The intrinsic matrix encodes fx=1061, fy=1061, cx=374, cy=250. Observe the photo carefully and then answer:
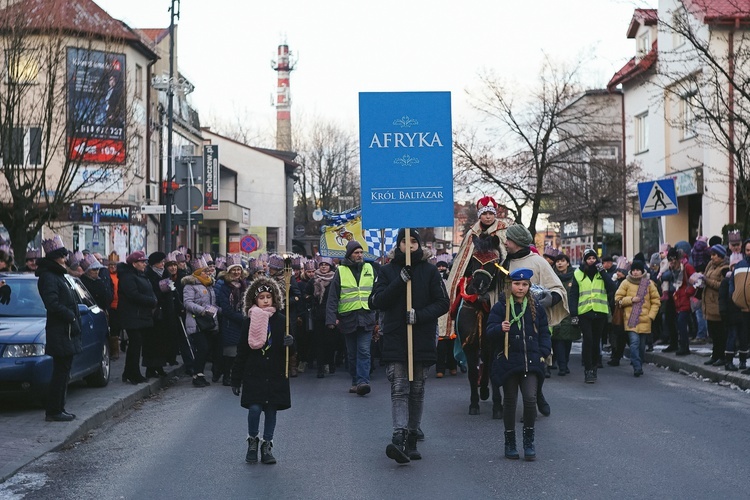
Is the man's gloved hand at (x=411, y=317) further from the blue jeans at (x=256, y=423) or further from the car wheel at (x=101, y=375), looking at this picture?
the car wheel at (x=101, y=375)

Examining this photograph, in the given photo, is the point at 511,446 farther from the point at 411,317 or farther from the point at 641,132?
the point at 641,132

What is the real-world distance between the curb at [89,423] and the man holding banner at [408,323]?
305cm

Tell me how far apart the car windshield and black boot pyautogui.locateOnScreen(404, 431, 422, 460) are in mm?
5488

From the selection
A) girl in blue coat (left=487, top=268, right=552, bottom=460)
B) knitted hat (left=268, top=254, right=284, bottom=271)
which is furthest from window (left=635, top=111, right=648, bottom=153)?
girl in blue coat (left=487, top=268, right=552, bottom=460)

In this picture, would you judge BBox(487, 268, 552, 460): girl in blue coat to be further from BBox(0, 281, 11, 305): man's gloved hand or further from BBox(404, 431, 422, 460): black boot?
BBox(0, 281, 11, 305): man's gloved hand

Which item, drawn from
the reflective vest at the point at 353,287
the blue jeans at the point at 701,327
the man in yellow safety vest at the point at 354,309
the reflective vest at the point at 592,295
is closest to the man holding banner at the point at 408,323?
the man in yellow safety vest at the point at 354,309

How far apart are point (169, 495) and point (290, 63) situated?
97.7m

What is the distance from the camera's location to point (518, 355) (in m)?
8.78

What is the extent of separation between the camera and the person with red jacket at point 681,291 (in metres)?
17.6

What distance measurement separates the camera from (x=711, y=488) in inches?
292

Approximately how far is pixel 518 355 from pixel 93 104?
43.8 feet

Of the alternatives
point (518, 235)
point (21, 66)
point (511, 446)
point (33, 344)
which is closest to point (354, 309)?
point (518, 235)

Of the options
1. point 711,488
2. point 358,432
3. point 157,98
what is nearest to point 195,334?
point 358,432

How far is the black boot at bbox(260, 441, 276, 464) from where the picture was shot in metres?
8.68
